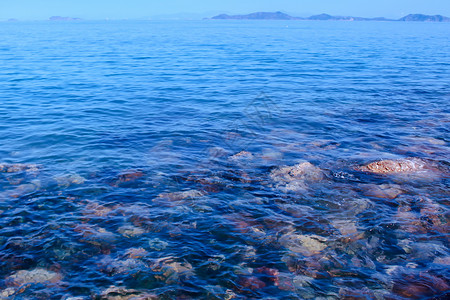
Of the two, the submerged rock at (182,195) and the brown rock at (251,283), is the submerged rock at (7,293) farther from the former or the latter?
the submerged rock at (182,195)

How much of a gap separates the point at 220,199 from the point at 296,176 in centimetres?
275

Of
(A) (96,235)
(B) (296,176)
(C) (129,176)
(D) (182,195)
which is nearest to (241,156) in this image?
(B) (296,176)

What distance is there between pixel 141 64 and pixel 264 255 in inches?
1293

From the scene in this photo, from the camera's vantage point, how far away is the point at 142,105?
20.6 meters

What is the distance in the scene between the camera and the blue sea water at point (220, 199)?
6.90m

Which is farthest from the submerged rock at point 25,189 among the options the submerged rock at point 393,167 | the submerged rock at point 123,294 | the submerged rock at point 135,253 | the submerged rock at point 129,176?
the submerged rock at point 393,167

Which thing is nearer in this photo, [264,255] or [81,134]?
[264,255]

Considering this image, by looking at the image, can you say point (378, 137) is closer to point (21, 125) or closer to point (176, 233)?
point (176, 233)

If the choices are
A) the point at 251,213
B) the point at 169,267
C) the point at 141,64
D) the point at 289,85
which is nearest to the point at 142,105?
the point at 289,85

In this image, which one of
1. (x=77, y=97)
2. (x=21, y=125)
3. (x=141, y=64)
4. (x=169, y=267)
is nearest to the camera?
(x=169, y=267)

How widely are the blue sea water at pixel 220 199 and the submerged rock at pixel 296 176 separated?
0.41 ft

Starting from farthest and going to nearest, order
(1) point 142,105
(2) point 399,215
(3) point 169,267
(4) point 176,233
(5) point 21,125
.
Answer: (1) point 142,105 → (5) point 21,125 → (2) point 399,215 → (4) point 176,233 → (3) point 169,267

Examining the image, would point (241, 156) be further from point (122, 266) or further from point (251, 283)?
point (122, 266)

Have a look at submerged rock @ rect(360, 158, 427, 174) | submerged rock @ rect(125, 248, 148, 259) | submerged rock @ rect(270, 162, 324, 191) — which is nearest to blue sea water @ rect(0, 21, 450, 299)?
submerged rock @ rect(125, 248, 148, 259)
